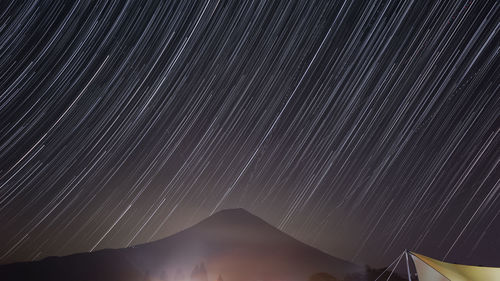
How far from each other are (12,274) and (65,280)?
18642 millimetres

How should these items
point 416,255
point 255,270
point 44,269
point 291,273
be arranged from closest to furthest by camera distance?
1. point 416,255
2. point 44,269
3. point 291,273
4. point 255,270

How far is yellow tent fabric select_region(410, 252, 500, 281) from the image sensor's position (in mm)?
16128

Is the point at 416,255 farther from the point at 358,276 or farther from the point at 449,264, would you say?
the point at 358,276

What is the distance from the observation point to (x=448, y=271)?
16594 millimetres

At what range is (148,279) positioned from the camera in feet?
534

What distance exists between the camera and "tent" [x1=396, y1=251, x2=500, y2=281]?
52.9ft

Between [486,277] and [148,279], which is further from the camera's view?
[148,279]

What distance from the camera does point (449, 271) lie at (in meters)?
16.7

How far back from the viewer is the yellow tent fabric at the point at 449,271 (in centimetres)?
1613

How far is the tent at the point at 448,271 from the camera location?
16.1 meters

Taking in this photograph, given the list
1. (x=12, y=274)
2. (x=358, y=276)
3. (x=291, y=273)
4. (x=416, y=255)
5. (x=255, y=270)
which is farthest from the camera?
(x=255, y=270)

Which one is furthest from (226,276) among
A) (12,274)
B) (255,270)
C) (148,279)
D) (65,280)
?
(12,274)

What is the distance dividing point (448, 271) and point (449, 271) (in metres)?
0.09

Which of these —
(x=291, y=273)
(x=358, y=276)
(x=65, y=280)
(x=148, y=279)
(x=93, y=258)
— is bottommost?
(x=93, y=258)
